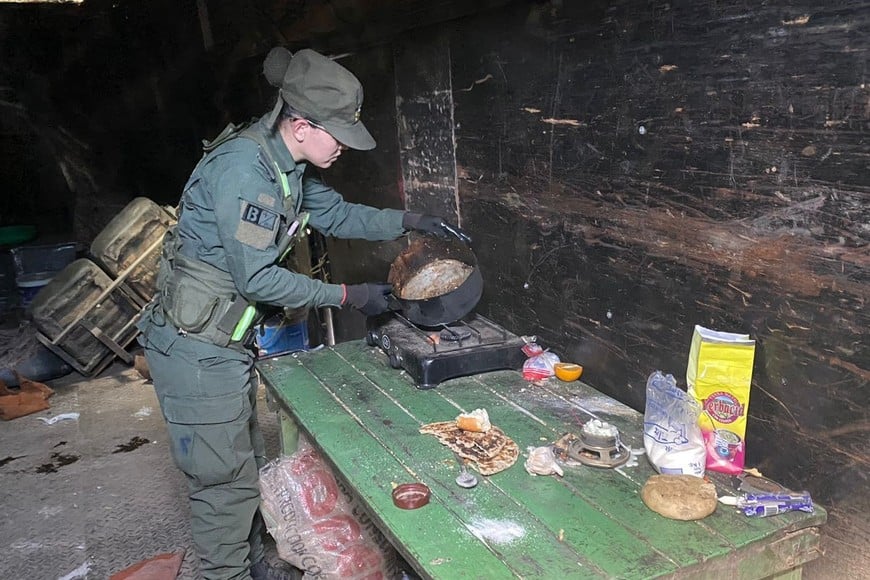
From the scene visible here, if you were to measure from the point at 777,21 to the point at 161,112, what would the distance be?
724cm

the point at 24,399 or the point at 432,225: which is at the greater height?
the point at 432,225

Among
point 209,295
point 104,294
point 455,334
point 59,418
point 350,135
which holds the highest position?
point 350,135

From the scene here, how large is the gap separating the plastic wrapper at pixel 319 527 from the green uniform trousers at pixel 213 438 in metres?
0.11

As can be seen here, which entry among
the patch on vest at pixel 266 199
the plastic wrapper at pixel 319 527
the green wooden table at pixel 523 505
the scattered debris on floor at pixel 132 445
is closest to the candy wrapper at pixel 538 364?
the green wooden table at pixel 523 505

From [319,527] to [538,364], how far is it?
44.2 inches

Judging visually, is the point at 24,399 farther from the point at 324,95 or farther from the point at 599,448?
the point at 599,448

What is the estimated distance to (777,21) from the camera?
1.83 metres

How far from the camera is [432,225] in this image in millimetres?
3129

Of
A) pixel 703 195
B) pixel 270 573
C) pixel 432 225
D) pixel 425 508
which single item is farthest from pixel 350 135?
pixel 270 573

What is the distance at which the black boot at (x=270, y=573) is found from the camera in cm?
319

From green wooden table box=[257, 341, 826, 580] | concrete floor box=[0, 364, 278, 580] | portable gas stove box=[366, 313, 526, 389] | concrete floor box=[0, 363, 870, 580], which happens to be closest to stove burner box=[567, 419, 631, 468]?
green wooden table box=[257, 341, 826, 580]

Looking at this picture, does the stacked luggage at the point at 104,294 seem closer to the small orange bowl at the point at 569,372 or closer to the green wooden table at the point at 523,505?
the green wooden table at the point at 523,505

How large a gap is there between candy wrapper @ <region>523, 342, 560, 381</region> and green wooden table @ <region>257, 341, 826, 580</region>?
0.14ft

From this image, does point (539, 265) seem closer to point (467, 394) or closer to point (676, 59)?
point (467, 394)
